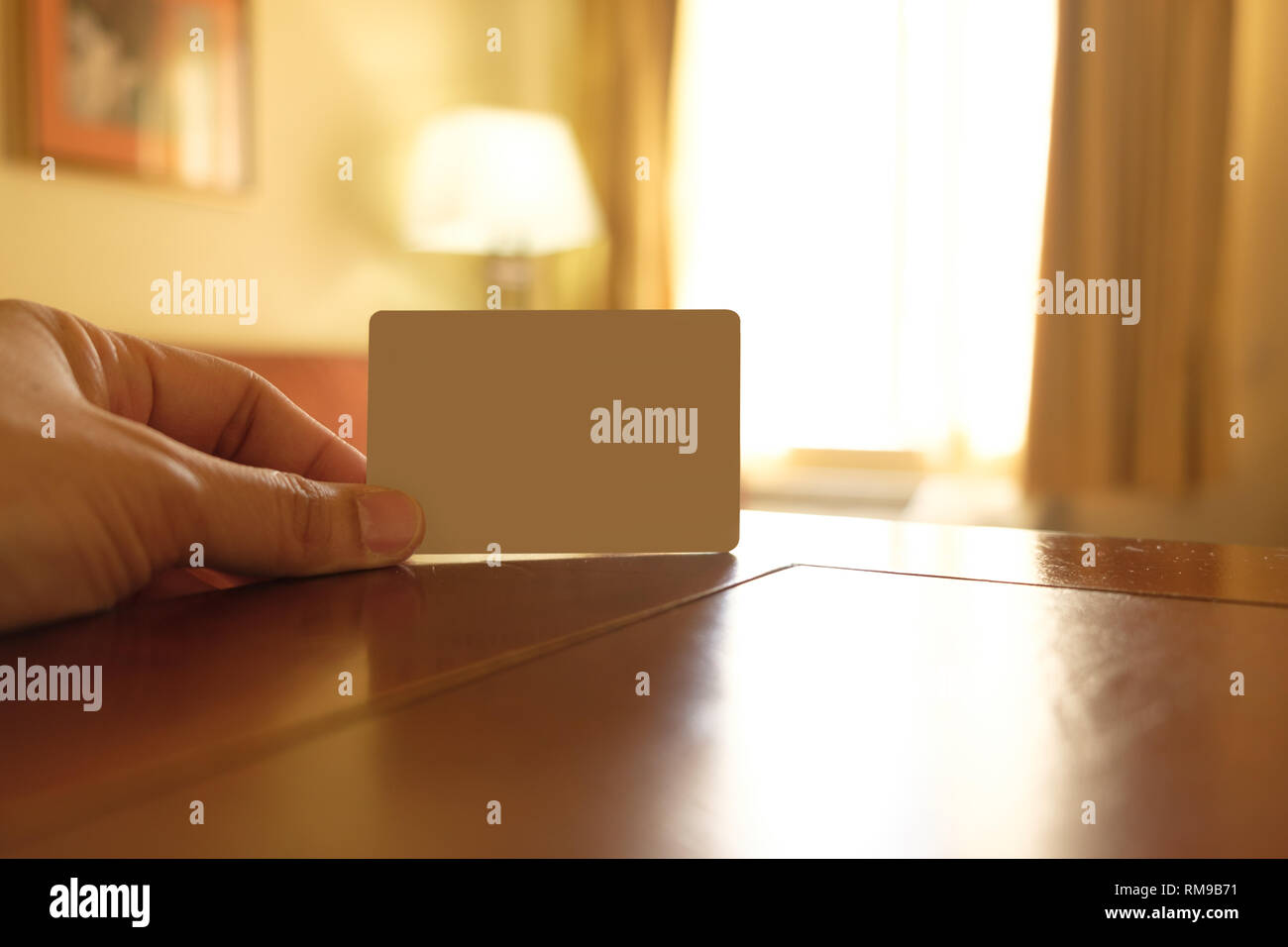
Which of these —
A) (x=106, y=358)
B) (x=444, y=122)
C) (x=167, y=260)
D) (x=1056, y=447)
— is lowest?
(x=1056, y=447)

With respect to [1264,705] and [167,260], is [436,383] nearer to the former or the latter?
[1264,705]

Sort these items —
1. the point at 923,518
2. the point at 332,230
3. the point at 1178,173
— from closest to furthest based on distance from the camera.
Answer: the point at 1178,173
the point at 923,518
the point at 332,230

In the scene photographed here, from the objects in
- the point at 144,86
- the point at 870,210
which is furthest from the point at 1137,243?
the point at 144,86

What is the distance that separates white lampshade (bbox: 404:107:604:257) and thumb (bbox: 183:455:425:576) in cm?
238

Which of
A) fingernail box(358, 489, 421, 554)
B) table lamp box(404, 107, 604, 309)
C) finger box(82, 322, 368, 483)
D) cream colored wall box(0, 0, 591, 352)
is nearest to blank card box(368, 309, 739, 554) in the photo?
fingernail box(358, 489, 421, 554)

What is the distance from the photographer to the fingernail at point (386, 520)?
0.70 m

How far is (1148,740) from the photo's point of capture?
1.12 ft

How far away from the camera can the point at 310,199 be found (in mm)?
2820

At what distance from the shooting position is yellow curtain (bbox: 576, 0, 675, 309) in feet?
10.8

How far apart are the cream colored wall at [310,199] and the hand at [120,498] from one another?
169 centimetres

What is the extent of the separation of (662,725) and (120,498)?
389mm

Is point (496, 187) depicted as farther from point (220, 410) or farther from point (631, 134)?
point (220, 410)
